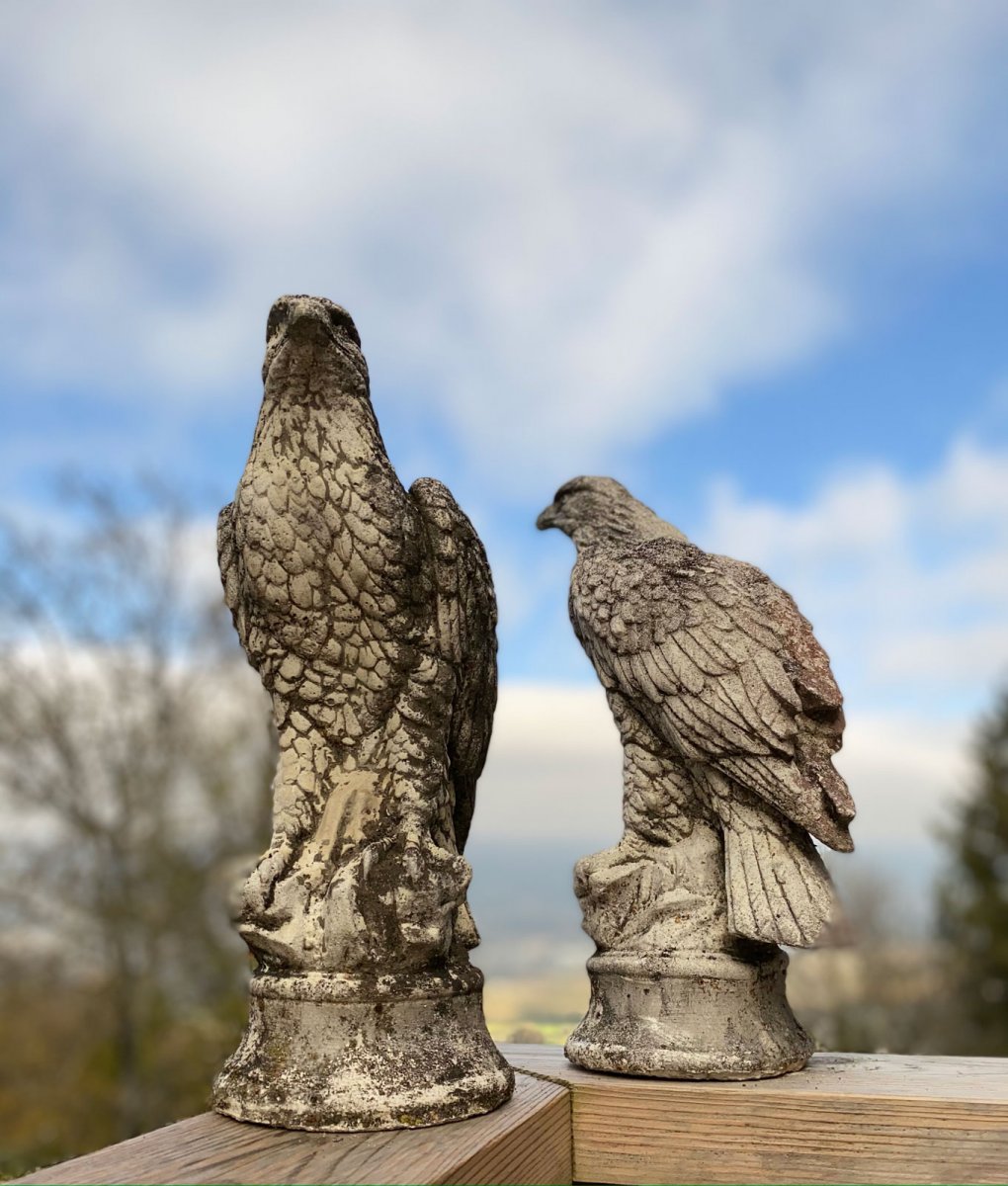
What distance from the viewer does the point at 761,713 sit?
8.04 ft

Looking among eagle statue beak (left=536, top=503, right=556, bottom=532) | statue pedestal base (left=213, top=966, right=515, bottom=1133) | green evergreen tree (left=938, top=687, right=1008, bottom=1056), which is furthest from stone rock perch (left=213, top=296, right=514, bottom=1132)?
green evergreen tree (left=938, top=687, right=1008, bottom=1056)

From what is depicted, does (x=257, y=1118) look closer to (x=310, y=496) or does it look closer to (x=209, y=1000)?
(x=310, y=496)

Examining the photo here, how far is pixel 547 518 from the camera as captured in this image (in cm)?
329

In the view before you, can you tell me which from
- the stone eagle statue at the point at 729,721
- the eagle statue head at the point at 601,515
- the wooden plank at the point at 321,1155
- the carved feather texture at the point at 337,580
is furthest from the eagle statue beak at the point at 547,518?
the wooden plank at the point at 321,1155

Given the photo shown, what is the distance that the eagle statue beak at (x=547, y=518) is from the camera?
3279mm

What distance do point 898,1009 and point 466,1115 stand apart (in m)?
12.7

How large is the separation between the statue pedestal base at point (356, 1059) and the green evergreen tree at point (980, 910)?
1186 centimetres

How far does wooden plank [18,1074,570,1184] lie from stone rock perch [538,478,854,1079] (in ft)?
1.52

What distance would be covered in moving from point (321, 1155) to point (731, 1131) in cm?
99

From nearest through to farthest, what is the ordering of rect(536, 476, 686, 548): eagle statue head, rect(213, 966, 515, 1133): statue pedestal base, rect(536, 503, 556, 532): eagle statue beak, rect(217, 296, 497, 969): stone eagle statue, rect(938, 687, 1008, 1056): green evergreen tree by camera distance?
rect(213, 966, 515, 1133): statue pedestal base, rect(217, 296, 497, 969): stone eagle statue, rect(536, 476, 686, 548): eagle statue head, rect(536, 503, 556, 532): eagle statue beak, rect(938, 687, 1008, 1056): green evergreen tree

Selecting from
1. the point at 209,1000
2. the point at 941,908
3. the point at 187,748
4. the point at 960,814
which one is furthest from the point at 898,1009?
the point at 187,748

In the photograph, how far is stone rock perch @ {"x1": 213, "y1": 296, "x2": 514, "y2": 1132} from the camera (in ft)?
6.77

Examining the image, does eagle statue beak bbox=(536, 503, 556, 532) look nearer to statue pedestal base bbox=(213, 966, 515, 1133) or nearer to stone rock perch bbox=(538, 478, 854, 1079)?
stone rock perch bbox=(538, 478, 854, 1079)

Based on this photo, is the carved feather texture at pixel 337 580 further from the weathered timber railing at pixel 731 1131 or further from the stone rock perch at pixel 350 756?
the weathered timber railing at pixel 731 1131
